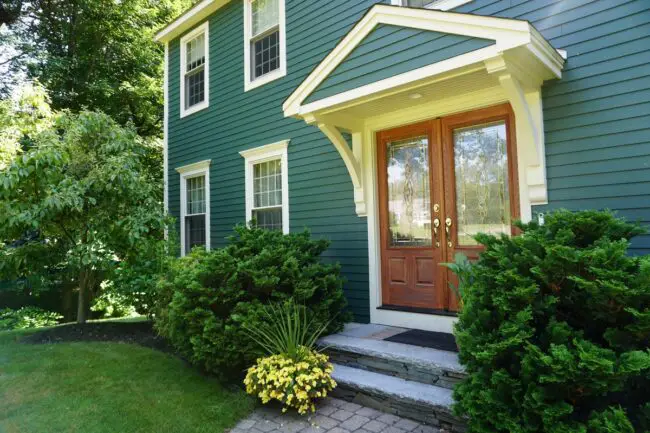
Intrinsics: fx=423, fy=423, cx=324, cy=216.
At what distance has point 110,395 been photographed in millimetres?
3713

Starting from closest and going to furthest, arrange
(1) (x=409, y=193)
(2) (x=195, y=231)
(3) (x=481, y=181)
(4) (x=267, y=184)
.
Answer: (3) (x=481, y=181)
(1) (x=409, y=193)
(4) (x=267, y=184)
(2) (x=195, y=231)

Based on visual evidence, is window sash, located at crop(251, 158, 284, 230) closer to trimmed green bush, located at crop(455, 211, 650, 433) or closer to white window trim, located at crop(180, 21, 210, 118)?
white window trim, located at crop(180, 21, 210, 118)

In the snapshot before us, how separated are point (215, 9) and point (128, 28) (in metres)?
6.72

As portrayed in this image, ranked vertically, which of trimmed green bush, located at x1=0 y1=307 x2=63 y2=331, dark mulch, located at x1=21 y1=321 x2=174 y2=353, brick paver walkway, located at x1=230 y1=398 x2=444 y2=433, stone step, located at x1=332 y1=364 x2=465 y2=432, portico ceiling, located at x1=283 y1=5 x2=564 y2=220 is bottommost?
trimmed green bush, located at x1=0 y1=307 x2=63 y2=331

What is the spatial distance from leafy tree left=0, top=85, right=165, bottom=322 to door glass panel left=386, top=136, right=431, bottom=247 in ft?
11.2

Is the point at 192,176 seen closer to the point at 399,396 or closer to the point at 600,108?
the point at 399,396

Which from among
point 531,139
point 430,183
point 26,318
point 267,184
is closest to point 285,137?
point 267,184

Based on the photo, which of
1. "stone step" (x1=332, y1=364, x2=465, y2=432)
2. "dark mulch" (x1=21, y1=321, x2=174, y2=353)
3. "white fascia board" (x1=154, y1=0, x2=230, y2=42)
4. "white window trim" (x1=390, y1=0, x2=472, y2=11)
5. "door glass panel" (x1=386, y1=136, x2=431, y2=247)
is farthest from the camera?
"white fascia board" (x1=154, y1=0, x2=230, y2=42)

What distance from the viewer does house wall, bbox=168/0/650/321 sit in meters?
3.38

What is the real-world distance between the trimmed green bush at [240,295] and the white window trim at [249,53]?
120 inches

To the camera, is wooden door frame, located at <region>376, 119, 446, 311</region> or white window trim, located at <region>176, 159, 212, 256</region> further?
white window trim, located at <region>176, 159, 212, 256</region>

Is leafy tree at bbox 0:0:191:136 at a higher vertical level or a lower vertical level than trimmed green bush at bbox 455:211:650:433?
higher

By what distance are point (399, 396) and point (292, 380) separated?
0.83 meters

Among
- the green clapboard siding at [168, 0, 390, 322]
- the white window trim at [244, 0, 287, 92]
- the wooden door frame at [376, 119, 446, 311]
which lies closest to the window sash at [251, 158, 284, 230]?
the green clapboard siding at [168, 0, 390, 322]
